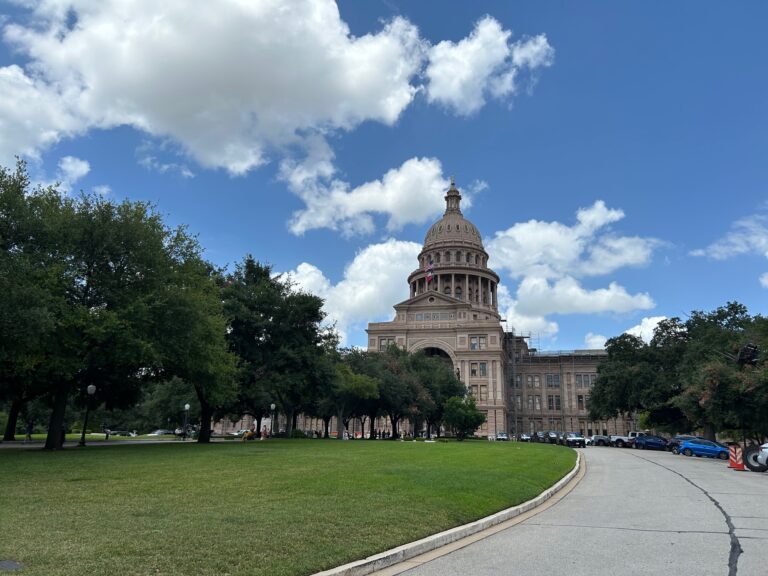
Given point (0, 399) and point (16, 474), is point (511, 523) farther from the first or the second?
point (0, 399)

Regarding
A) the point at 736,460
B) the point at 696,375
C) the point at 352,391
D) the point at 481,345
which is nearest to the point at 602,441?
the point at 696,375

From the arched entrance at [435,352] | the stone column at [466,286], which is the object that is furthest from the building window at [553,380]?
the arched entrance at [435,352]

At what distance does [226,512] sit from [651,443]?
55.8 meters

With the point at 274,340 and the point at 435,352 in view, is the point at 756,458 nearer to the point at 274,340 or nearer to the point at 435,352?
the point at 274,340

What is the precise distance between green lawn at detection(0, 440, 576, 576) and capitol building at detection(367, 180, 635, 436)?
290ft

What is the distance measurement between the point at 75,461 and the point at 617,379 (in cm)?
5378

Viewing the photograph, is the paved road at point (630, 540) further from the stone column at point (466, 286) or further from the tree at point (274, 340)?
the stone column at point (466, 286)

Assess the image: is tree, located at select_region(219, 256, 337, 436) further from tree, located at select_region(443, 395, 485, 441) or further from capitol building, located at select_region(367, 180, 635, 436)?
capitol building, located at select_region(367, 180, 635, 436)

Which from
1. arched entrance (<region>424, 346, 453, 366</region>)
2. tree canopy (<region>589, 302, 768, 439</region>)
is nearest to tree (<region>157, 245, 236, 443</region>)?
tree canopy (<region>589, 302, 768, 439</region>)

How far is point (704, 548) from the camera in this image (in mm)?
9562

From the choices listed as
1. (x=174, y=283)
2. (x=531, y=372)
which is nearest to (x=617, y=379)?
(x=174, y=283)

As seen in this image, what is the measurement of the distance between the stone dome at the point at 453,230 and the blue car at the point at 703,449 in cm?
9209

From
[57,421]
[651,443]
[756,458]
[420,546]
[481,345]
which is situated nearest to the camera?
[420,546]

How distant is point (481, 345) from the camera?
11606 cm
